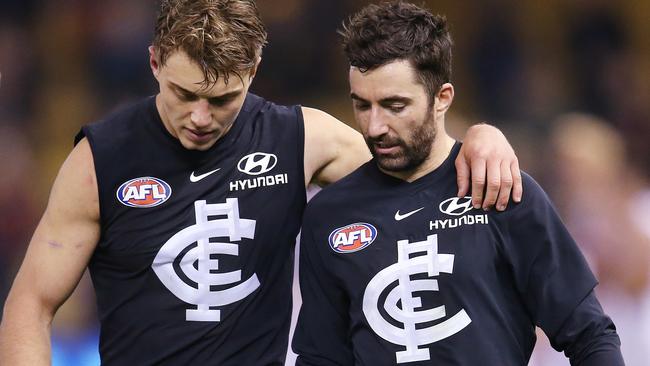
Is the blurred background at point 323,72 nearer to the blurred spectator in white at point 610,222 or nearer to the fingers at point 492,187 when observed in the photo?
the blurred spectator in white at point 610,222

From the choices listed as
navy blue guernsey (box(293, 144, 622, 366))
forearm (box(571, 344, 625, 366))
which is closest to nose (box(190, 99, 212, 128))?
navy blue guernsey (box(293, 144, 622, 366))

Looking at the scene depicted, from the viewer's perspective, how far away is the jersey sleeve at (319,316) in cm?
361

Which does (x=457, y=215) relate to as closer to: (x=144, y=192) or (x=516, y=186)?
(x=516, y=186)

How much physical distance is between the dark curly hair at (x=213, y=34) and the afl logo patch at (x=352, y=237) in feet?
1.94

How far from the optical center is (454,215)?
11.6 ft

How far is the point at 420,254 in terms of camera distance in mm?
3520

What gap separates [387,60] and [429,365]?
92 centimetres

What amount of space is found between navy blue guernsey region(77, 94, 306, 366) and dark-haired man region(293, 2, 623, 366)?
0.72 ft

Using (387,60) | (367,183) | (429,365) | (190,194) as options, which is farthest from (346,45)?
(429,365)

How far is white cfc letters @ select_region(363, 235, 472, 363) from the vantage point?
345 cm

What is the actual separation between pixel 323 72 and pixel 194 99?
4.70m

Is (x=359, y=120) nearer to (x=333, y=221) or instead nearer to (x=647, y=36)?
(x=333, y=221)

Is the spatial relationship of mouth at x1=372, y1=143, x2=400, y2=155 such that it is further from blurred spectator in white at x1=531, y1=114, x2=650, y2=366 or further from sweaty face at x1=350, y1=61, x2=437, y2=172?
blurred spectator in white at x1=531, y1=114, x2=650, y2=366

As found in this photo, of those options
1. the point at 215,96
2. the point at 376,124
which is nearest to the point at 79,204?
the point at 215,96
